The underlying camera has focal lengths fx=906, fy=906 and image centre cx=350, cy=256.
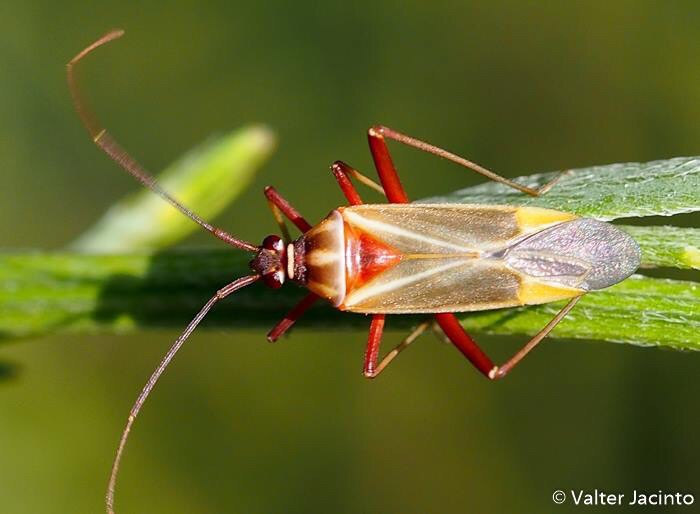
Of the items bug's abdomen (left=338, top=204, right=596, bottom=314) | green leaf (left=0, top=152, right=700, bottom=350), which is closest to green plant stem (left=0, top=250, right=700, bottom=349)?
green leaf (left=0, top=152, right=700, bottom=350)

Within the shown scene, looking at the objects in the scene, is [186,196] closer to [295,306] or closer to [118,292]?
[118,292]

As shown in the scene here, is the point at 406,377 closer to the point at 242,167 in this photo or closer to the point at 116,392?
the point at 116,392

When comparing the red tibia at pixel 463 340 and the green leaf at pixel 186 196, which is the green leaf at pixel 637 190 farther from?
the green leaf at pixel 186 196

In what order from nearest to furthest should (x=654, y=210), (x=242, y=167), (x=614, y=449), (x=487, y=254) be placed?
1. (x=654, y=210)
2. (x=242, y=167)
3. (x=487, y=254)
4. (x=614, y=449)

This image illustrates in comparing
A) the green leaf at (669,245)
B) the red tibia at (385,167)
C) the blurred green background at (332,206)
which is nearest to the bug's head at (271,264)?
the red tibia at (385,167)

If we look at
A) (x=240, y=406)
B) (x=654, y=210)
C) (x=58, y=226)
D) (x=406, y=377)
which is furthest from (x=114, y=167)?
(x=654, y=210)

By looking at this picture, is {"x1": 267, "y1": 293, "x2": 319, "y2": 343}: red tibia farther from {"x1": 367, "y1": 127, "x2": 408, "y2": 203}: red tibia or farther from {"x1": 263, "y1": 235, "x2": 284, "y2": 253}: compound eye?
{"x1": 367, "y1": 127, "x2": 408, "y2": 203}: red tibia

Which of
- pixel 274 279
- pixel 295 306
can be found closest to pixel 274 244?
pixel 274 279
